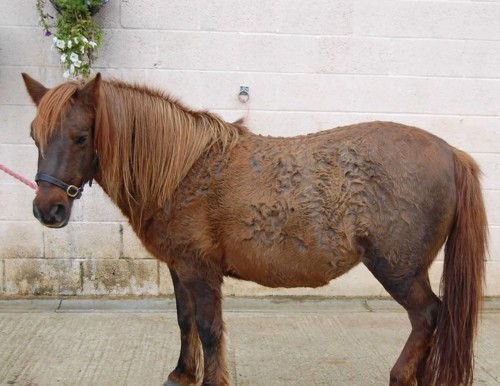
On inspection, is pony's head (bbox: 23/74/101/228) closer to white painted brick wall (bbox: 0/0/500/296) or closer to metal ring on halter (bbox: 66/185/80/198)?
metal ring on halter (bbox: 66/185/80/198)

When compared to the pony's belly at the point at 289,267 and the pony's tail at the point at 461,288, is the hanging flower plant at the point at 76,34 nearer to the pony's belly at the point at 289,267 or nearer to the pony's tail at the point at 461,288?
the pony's belly at the point at 289,267

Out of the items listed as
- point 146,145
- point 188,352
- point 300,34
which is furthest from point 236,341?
point 300,34

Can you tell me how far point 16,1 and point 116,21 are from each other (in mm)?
878

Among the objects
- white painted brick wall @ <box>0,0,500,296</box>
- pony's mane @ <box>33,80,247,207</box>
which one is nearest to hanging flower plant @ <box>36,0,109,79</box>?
white painted brick wall @ <box>0,0,500,296</box>

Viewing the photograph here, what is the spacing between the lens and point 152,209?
10.3 ft

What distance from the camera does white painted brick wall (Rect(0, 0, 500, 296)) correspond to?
526 cm

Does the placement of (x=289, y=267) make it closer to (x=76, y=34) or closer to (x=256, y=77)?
(x=256, y=77)

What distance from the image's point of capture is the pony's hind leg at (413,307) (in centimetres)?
306

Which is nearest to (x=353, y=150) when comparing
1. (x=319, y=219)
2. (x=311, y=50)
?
(x=319, y=219)

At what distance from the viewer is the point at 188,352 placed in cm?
355

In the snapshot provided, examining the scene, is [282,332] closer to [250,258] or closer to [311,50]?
[250,258]

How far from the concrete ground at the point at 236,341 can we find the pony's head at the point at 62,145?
4.71 feet

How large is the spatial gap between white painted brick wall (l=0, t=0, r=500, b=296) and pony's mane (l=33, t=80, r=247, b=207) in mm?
2187

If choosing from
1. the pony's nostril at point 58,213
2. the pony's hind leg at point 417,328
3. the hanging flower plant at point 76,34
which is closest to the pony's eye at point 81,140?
the pony's nostril at point 58,213
